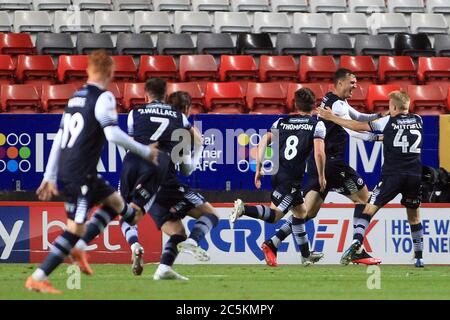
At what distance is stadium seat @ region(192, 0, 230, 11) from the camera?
2267 cm

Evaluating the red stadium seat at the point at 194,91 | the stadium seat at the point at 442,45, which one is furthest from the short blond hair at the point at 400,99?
the stadium seat at the point at 442,45

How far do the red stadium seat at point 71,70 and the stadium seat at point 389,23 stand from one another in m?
6.05

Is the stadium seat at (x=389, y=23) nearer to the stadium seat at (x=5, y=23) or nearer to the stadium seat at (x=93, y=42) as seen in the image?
the stadium seat at (x=93, y=42)

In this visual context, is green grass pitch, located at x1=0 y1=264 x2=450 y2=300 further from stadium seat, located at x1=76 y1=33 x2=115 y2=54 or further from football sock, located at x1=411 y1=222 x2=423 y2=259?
stadium seat, located at x1=76 y1=33 x2=115 y2=54

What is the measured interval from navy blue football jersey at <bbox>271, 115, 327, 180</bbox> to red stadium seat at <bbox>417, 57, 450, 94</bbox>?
697cm

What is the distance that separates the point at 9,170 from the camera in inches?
674

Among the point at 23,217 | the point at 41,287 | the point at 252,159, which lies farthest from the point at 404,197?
the point at 41,287

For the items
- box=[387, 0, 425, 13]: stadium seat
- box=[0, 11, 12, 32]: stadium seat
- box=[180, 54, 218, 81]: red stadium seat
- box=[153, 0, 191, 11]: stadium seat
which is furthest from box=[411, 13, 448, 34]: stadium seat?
box=[0, 11, 12, 32]: stadium seat

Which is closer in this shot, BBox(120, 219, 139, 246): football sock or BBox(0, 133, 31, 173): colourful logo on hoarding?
BBox(120, 219, 139, 246): football sock

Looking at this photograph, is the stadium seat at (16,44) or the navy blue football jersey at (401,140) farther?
the stadium seat at (16,44)

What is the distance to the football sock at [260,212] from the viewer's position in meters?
14.6

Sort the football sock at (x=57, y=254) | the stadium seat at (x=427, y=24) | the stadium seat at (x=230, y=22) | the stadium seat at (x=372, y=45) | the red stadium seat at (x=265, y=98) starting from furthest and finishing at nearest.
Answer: the stadium seat at (x=427, y=24), the stadium seat at (x=230, y=22), the stadium seat at (x=372, y=45), the red stadium seat at (x=265, y=98), the football sock at (x=57, y=254)

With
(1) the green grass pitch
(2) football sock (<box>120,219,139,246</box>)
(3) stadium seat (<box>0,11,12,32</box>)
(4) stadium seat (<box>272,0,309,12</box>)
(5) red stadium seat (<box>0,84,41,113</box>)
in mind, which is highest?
(4) stadium seat (<box>272,0,309,12</box>)

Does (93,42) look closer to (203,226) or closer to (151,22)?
(151,22)
